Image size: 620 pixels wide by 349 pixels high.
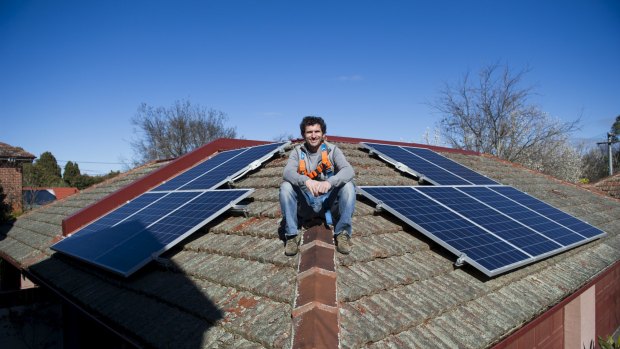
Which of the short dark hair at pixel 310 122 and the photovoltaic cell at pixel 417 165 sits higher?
the short dark hair at pixel 310 122

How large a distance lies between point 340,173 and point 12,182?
26.7m

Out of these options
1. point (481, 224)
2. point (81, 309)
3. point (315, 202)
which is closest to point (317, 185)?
point (315, 202)

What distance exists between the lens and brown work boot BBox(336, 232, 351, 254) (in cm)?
431

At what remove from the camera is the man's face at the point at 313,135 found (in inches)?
177

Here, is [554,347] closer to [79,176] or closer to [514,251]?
[514,251]

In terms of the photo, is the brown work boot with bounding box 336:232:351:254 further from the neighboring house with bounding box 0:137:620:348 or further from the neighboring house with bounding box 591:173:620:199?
the neighboring house with bounding box 591:173:620:199

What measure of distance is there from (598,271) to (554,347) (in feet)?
4.62

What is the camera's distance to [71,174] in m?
51.2

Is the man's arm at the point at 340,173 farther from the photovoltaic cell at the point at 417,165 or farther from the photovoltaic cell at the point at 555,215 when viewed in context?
the photovoltaic cell at the point at 555,215

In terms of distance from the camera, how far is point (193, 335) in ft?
11.3

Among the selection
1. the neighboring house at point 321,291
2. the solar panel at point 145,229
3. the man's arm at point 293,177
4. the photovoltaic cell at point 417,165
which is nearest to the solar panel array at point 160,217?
the solar panel at point 145,229

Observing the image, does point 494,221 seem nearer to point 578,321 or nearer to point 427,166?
point 427,166

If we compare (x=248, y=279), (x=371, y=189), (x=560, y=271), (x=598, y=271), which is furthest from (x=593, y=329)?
(x=248, y=279)

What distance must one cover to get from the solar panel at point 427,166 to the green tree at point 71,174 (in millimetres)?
51443
